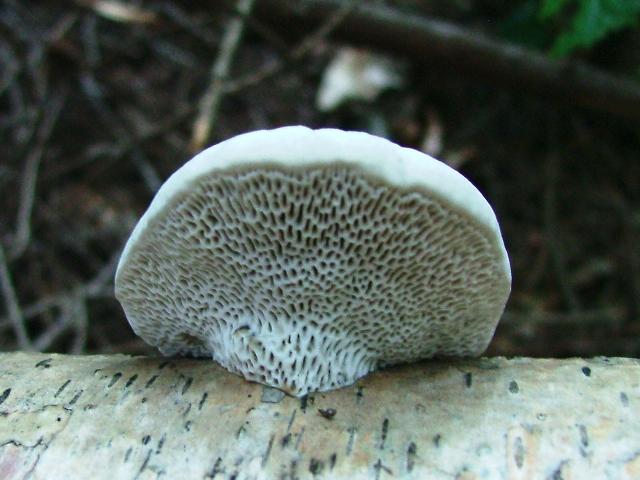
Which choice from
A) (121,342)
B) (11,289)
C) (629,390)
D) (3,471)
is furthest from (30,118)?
(629,390)

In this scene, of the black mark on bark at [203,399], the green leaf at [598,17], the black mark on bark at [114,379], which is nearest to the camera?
the black mark on bark at [203,399]

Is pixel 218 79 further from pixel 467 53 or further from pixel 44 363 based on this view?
pixel 44 363

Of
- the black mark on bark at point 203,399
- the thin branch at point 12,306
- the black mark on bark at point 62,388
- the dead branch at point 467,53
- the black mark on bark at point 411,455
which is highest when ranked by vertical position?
the dead branch at point 467,53

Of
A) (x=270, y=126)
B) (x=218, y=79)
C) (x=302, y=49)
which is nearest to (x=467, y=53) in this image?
(x=302, y=49)

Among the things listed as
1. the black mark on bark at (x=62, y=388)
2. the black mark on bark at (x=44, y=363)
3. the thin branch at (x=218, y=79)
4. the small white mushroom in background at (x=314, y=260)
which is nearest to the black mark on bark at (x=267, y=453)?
the small white mushroom in background at (x=314, y=260)

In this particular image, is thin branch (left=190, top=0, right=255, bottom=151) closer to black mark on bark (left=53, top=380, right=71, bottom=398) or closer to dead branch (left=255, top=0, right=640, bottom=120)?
dead branch (left=255, top=0, right=640, bottom=120)

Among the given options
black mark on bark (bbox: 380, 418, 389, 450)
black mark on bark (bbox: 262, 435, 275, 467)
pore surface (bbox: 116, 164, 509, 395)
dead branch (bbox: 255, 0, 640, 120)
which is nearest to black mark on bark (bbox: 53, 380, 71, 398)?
pore surface (bbox: 116, 164, 509, 395)

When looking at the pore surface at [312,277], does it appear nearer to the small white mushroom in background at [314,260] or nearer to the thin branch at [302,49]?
the small white mushroom in background at [314,260]
